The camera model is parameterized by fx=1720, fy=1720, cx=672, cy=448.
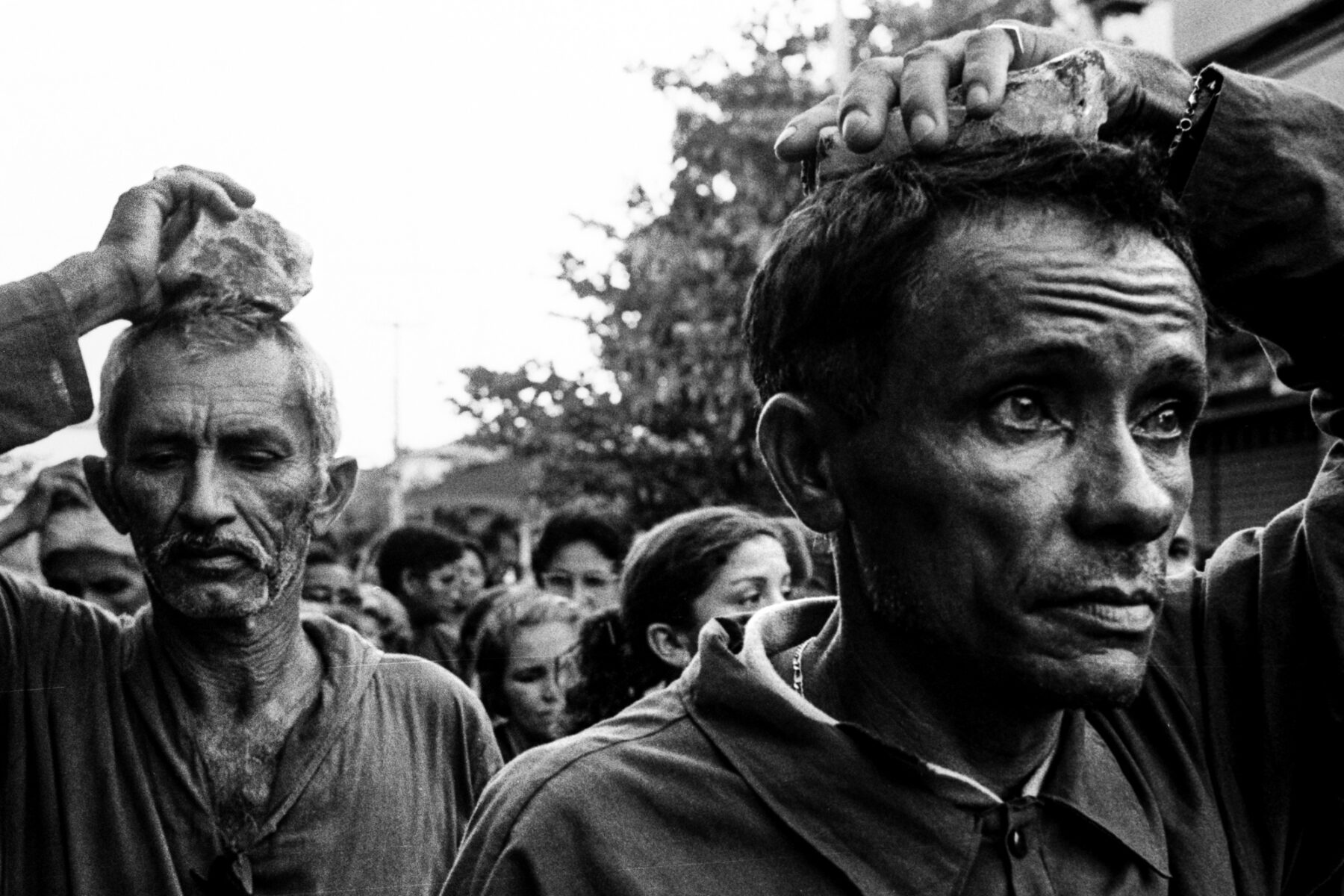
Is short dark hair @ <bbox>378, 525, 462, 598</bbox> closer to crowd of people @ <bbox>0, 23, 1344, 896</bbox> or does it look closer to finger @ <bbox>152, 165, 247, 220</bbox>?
finger @ <bbox>152, 165, 247, 220</bbox>

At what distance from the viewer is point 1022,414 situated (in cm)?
181

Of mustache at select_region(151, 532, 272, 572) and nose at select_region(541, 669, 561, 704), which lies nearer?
mustache at select_region(151, 532, 272, 572)

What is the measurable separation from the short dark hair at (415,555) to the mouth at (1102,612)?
6.41 metres

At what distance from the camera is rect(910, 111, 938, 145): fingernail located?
72.8 inches

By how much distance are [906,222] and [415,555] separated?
20.8ft

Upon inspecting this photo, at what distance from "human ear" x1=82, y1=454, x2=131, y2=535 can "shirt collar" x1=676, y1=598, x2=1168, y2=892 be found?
165 centimetres

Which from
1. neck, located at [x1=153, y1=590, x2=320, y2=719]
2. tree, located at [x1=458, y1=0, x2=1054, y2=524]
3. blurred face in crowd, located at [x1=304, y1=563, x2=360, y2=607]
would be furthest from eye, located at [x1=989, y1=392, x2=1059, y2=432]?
tree, located at [x1=458, y1=0, x2=1054, y2=524]

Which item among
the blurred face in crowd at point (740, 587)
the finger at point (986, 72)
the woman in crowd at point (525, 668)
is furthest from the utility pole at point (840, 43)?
the finger at point (986, 72)

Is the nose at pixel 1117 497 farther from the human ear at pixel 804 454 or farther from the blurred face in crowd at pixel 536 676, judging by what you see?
the blurred face in crowd at pixel 536 676

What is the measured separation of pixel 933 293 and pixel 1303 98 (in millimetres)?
692

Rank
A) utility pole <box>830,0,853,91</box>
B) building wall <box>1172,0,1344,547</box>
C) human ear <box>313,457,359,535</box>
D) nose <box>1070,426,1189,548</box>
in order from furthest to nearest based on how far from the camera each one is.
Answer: building wall <box>1172,0,1344,547</box>, utility pole <box>830,0,853,91</box>, human ear <box>313,457,359,535</box>, nose <box>1070,426,1189,548</box>

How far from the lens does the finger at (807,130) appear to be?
81.2 inches

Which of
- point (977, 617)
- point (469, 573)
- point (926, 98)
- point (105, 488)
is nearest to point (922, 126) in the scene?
point (926, 98)

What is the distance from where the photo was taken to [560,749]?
190cm
